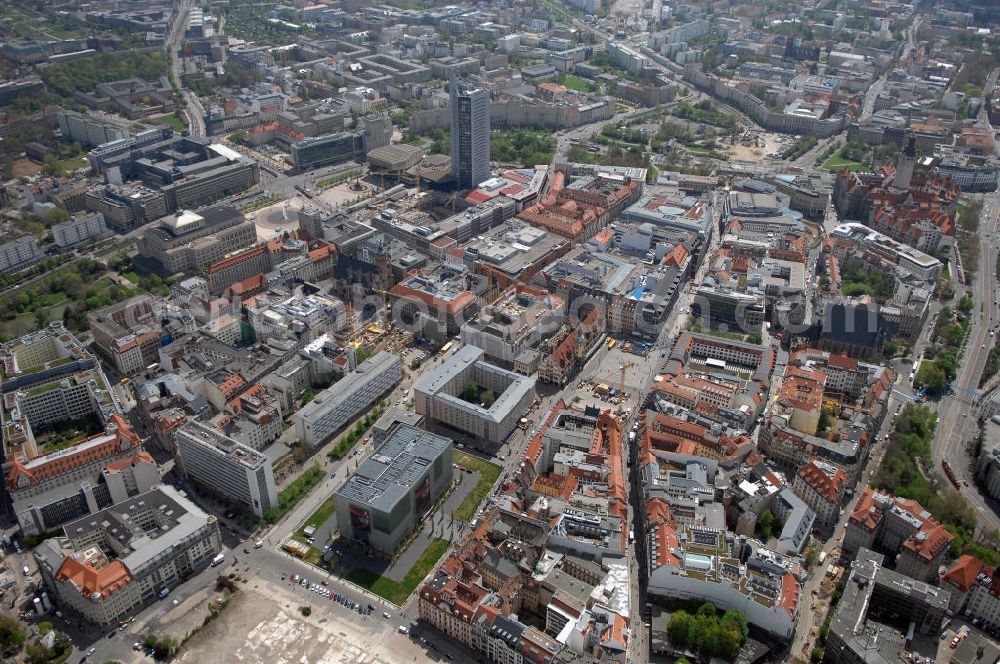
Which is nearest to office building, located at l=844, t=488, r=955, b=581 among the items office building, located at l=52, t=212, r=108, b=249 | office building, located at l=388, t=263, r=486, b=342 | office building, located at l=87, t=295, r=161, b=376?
office building, located at l=388, t=263, r=486, b=342

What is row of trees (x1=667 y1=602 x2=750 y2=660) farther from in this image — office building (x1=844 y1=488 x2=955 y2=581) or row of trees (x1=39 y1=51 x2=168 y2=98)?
row of trees (x1=39 y1=51 x2=168 y2=98)

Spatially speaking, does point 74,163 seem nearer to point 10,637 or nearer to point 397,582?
point 10,637

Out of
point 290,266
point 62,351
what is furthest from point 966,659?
point 62,351

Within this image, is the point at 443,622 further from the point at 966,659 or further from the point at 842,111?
the point at 842,111

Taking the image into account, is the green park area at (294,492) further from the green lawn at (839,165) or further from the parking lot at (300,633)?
the green lawn at (839,165)

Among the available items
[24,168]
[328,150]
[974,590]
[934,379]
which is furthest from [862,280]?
[24,168]

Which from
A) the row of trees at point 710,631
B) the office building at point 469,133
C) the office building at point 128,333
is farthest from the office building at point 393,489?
the office building at point 469,133
